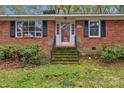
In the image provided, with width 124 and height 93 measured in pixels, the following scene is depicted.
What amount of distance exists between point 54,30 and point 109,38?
375cm

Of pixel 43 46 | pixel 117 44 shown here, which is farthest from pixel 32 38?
pixel 117 44

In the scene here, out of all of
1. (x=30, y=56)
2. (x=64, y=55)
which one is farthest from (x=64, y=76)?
(x=64, y=55)

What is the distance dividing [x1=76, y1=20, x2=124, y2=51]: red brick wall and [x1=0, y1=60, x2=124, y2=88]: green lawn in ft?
11.4

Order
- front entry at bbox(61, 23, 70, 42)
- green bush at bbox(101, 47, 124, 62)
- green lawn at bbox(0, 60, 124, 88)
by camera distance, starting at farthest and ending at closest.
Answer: front entry at bbox(61, 23, 70, 42) < green bush at bbox(101, 47, 124, 62) < green lawn at bbox(0, 60, 124, 88)

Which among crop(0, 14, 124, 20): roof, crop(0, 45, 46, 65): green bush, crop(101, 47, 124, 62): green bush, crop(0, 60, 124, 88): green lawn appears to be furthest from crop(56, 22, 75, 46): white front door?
crop(0, 60, 124, 88): green lawn

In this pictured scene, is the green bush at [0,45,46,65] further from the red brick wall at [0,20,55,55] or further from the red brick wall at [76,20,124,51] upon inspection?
the red brick wall at [76,20,124,51]

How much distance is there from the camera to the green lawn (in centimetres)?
1516

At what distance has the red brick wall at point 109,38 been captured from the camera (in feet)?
79.5

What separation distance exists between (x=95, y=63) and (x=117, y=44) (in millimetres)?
3067

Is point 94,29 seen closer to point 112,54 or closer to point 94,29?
point 94,29

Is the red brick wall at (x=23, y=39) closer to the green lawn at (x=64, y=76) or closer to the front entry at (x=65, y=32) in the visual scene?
the front entry at (x=65, y=32)

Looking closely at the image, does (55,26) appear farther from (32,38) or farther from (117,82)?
(117,82)

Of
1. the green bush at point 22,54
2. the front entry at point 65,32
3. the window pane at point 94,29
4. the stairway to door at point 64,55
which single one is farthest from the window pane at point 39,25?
the window pane at point 94,29

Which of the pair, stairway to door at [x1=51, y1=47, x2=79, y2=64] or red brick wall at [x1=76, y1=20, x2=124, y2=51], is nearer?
stairway to door at [x1=51, y1=47, x2=79, y2=64]
